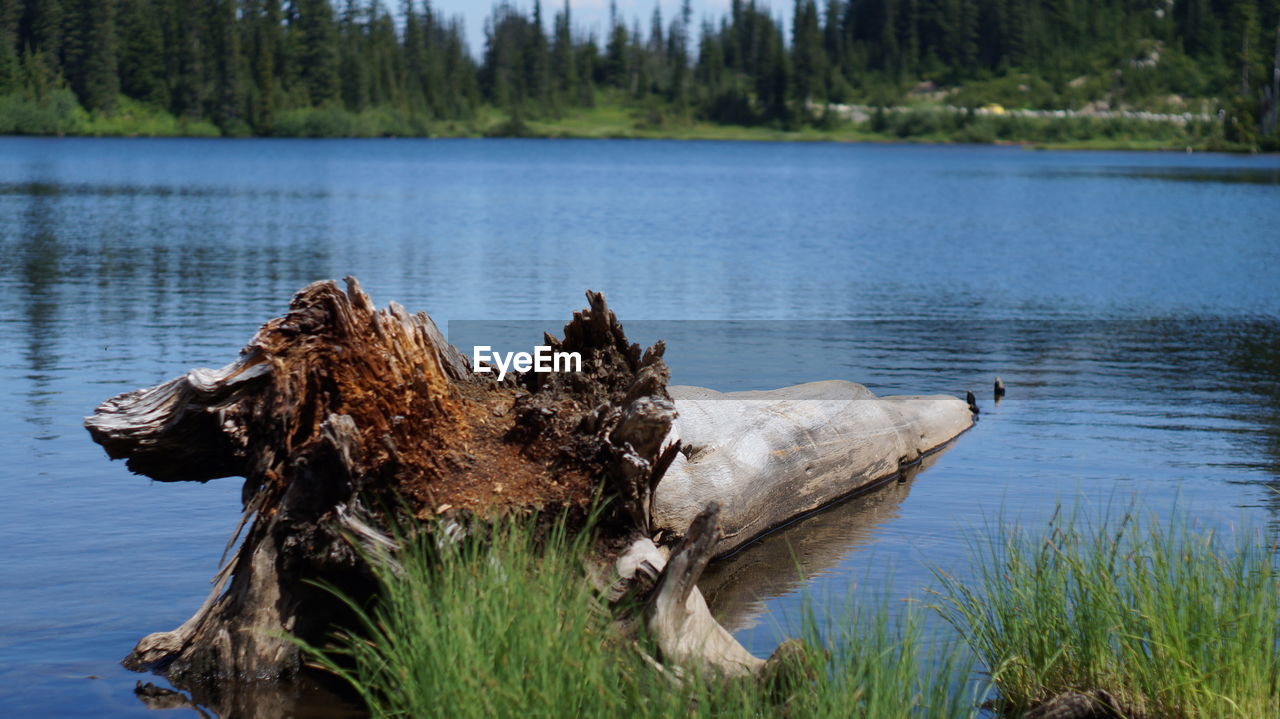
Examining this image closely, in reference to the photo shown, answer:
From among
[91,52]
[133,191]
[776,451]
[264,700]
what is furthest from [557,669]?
[91,52]

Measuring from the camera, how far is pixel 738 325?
21734mm

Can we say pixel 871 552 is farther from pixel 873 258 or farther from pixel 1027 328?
pixel 873 258

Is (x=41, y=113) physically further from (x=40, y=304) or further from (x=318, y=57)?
(x=40, y=304)

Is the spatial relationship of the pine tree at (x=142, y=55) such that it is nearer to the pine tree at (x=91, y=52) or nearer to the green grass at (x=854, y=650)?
the pine tree at (x=91, y=52)

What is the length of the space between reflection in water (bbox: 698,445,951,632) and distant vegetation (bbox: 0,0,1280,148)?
12685 cm

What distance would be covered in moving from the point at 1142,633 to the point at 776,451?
4.12 m

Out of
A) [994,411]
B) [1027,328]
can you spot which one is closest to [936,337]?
[1027,328]

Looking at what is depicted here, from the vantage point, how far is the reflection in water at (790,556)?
27.0 feet

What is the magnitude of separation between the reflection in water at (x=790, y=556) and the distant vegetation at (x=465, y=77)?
4994 inches

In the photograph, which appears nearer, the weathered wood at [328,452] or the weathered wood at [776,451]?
the weathered wood at [328,452]

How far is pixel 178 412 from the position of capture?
7.00 metres

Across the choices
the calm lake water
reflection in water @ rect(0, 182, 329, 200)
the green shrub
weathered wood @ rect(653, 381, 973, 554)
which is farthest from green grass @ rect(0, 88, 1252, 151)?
weathered wood @ rect(653, 381, 973, 554)

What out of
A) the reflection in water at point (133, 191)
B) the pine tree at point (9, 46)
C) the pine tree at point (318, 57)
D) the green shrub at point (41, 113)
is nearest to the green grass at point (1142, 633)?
the reflection in water at point (133, 191)

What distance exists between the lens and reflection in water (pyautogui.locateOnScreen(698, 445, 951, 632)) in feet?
27.0
